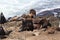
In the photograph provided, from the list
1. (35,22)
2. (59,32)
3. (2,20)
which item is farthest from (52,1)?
(59,32)

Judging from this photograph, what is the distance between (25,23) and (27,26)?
0.29m

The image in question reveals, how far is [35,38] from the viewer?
41.5ft

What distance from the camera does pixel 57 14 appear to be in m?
23.9

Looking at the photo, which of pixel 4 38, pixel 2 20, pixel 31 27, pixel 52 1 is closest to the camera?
pixel 4 38

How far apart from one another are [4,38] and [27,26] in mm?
3532

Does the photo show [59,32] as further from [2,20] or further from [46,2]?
[46,2]

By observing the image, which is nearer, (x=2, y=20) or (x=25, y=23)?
(x=25, y=23)

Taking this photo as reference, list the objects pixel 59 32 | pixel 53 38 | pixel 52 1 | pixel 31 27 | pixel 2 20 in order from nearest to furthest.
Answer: pixel 53 38 → pixel 59 32 → pixel 31 27 → pixel 2 20 → pixel 52 1

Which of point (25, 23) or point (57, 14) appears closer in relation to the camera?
point (25, 23)

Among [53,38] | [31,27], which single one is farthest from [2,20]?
[53,38]

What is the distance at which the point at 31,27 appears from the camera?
642 inches

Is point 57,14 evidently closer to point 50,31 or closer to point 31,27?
point 31,27

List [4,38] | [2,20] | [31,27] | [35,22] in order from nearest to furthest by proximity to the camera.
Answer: [4,38]
[31,27]
[35,22]
[2,20]

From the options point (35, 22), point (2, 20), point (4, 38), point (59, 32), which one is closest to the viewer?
point (4, 38)
